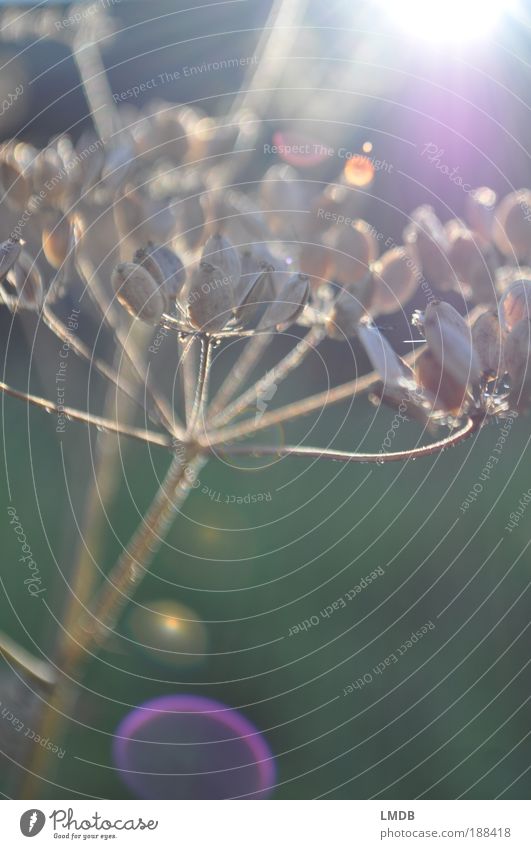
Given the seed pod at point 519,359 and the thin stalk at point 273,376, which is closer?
the seed pod at point 519,359

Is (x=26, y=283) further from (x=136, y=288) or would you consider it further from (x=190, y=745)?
(x=190, y=745)

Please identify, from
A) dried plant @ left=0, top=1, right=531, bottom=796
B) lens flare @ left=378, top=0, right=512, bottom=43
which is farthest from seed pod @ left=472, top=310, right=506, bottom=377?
lens flare @ left=378, top=0, right=512, bottom=43

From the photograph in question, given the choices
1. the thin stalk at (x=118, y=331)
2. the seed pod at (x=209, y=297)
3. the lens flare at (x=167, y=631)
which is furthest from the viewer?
the lens flare at (x=167, y=631)

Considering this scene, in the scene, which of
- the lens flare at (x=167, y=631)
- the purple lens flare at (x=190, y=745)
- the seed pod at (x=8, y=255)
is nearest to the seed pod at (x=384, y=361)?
the seed pod at (x=8, y=255)

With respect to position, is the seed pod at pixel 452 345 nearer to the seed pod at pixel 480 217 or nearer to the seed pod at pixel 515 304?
the seed pod at pixel 515 304

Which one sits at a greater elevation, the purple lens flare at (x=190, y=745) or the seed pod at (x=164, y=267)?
the seed pod at (x=164, y=267)

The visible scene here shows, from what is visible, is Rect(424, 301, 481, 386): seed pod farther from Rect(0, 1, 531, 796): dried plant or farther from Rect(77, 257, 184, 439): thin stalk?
Rect(77, 257, 184, 439): thin stalk

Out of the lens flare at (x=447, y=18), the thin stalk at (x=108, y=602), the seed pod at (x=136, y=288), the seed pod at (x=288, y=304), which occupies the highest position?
the lens flare at (x=447, y=18)

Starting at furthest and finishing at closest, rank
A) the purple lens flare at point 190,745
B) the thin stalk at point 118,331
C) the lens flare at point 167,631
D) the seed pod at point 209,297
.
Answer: the lens flare at point 167,631, the purple lens flare at point 190,745, the thin stalk at point 118,331, the seed pod at point 209,297
